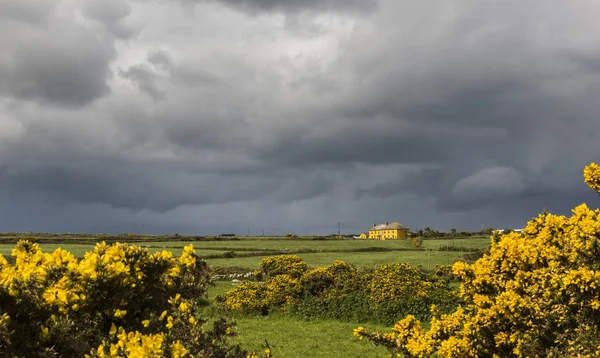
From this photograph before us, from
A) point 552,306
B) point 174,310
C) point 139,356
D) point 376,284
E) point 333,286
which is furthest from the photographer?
point 333,286

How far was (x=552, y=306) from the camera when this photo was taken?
26.5 ft

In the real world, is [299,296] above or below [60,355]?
below

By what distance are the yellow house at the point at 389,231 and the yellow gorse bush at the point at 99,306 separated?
16614cm

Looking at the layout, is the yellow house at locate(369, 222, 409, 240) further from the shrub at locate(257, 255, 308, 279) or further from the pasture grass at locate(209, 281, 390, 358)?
the pasture grass at locate(209, 281, 390, 358)

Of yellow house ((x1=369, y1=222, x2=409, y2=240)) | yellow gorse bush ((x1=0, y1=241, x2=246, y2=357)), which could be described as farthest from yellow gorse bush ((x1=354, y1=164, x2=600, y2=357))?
yellow house ((x1=369, y1=222, x2=409, y2=240))

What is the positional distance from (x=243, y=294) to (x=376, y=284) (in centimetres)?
727

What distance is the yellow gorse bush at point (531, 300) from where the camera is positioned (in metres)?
7.77

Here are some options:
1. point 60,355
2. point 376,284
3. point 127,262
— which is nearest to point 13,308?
point 60,355

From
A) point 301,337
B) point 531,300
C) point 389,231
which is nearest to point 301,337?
point 301,337

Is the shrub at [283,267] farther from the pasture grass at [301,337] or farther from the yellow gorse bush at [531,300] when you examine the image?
the yellow gorse bush at [531,300]

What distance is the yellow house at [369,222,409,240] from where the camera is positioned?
170 m

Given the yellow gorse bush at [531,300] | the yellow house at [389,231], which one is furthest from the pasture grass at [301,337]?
→ the yellow house at [389,231]

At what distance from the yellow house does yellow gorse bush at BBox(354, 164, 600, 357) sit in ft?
529

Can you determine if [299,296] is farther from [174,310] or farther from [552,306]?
[174,310]
